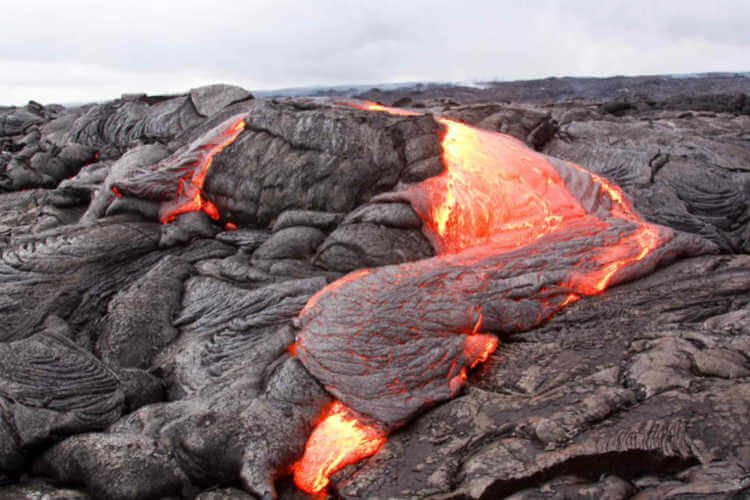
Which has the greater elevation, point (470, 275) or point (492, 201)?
point (492, 201)

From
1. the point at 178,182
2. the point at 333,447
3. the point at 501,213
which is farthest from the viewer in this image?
the point at 178,182

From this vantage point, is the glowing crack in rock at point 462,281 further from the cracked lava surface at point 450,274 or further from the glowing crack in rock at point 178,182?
the glowing crack in rock at point 178,182

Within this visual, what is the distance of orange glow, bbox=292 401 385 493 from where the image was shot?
3.65 m

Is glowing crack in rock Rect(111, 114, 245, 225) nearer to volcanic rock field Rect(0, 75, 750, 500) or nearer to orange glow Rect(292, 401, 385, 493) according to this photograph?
volcanic rock field Rect(0, 75, 750, 500)

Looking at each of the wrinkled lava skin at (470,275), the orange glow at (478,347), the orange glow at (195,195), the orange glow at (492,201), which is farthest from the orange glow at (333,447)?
the orange glow at (195,195)

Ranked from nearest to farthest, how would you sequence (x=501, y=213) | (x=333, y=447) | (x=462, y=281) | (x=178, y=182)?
1. (x=333, y=447)
2. (x=462, y=281)
3. (x=501, y=213)
4. (x=178, y=182)

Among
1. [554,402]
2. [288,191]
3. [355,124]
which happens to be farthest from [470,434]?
[355,124]

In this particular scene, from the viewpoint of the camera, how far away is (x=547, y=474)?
115 inches

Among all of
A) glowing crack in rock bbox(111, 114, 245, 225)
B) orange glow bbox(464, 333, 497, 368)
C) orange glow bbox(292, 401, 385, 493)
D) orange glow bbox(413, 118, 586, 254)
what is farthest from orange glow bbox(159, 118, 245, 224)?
orange glow bbox(464, 333, 497, 368)

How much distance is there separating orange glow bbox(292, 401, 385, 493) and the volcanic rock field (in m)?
0.02

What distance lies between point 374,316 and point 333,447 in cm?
109

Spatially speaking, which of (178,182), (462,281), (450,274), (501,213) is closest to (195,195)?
(178,182)

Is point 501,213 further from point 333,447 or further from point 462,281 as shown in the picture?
point 333,447

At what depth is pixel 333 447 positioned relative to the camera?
3.74 meters
